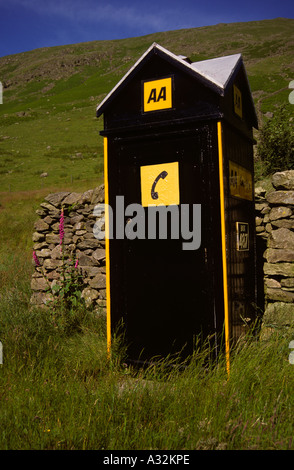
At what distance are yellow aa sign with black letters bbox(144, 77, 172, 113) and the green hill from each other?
626 inches

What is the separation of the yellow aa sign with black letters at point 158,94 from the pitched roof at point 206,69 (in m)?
0.20

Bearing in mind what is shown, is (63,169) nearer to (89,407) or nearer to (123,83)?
(123,83)

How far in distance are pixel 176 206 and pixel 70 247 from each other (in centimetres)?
306

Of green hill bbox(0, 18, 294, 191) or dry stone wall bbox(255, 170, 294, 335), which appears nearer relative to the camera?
dry stone wall bbox(255, 170, 294, 335)

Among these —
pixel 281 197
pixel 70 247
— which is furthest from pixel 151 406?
pixel 70 247

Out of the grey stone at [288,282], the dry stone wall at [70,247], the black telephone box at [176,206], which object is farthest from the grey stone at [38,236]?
the grey stone at [288,282]

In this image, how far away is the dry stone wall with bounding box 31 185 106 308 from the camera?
5871 millimetres

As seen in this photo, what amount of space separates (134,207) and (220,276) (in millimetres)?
1142

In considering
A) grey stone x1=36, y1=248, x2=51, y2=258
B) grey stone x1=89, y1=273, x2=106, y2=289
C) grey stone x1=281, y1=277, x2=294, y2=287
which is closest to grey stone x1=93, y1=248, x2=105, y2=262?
grey stone x1=89, y1=273, x2=106, y2=289

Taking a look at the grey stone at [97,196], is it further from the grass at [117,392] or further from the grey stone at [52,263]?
the grass at [117,392]

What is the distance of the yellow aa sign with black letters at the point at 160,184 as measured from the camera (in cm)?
371

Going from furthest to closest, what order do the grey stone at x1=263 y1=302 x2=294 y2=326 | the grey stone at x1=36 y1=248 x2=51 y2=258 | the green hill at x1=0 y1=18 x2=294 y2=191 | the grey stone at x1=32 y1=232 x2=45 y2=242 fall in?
1. the green hill at x1=0 y1=18 x2=294 y2=191
2. the grey stone at x1=32 y1=232 x2=45 y2=242
3. the grey stone at x1=36 y1=248 x2=51 y2=258
4. the grey stone at x1=263 y1=302 x2=294 y2=326

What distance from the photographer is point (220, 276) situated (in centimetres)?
349

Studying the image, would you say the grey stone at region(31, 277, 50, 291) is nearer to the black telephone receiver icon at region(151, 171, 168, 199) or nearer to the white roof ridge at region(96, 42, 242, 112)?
the black telephone receiver icon at region(151, 171, 168, 199)
